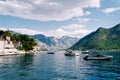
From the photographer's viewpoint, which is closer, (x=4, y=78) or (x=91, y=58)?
(x=4, y=78)

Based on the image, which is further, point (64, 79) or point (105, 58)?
point (105, 58)

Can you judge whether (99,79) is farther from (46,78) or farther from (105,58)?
(105,58)

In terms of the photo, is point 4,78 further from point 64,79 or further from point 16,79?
point 64,79

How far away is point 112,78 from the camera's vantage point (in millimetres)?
55281

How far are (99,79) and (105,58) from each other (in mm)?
79602

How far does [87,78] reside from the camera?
182 feet

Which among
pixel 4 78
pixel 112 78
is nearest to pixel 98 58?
pixel 112 78

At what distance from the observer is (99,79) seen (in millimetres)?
54062

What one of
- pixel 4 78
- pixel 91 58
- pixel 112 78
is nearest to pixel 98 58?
pixel 91 58

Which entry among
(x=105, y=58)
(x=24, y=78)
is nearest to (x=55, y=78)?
(x=24, y=78)

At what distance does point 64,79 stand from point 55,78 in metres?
2.60

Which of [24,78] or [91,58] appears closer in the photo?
[24,78]

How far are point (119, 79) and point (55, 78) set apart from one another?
47.3 ft

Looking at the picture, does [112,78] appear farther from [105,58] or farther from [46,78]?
[105,58]
